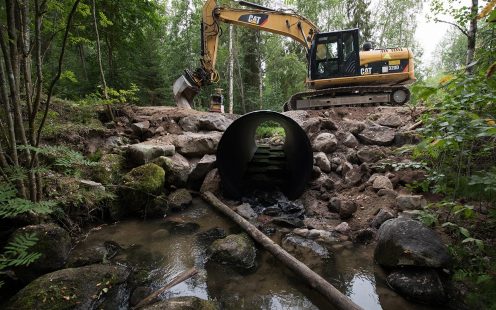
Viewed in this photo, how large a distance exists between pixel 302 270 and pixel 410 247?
4.09 ft

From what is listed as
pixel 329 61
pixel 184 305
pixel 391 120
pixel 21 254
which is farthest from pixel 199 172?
pixel 329 61

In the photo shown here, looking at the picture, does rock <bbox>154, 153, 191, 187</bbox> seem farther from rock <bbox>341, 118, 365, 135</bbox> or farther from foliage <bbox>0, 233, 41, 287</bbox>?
rock <bbox>341, 118, 365, 135</bbox>

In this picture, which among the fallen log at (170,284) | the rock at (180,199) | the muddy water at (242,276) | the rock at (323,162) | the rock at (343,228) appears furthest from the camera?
the rock at (323,162)

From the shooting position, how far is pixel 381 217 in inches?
174

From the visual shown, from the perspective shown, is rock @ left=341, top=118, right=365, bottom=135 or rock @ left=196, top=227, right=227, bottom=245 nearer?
rock @ left=196, top=227, right=227, bottom=245

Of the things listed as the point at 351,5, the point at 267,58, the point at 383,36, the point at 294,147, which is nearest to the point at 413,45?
the point at 383,36

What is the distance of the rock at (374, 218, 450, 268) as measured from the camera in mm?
3061

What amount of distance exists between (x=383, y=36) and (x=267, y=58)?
12381 millimetres

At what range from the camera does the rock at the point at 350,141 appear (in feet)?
22.3

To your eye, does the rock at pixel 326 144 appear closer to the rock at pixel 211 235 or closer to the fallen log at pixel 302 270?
the fallen log at pixel 302 270

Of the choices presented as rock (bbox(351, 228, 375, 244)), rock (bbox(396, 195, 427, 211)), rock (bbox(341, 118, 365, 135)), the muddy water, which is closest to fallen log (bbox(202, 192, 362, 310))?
the muddy water

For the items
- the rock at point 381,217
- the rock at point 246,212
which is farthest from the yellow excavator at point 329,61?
the rock at point 381,217

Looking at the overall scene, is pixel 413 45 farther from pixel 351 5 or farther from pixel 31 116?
pixel 31 116

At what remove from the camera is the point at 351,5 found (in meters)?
23.9
